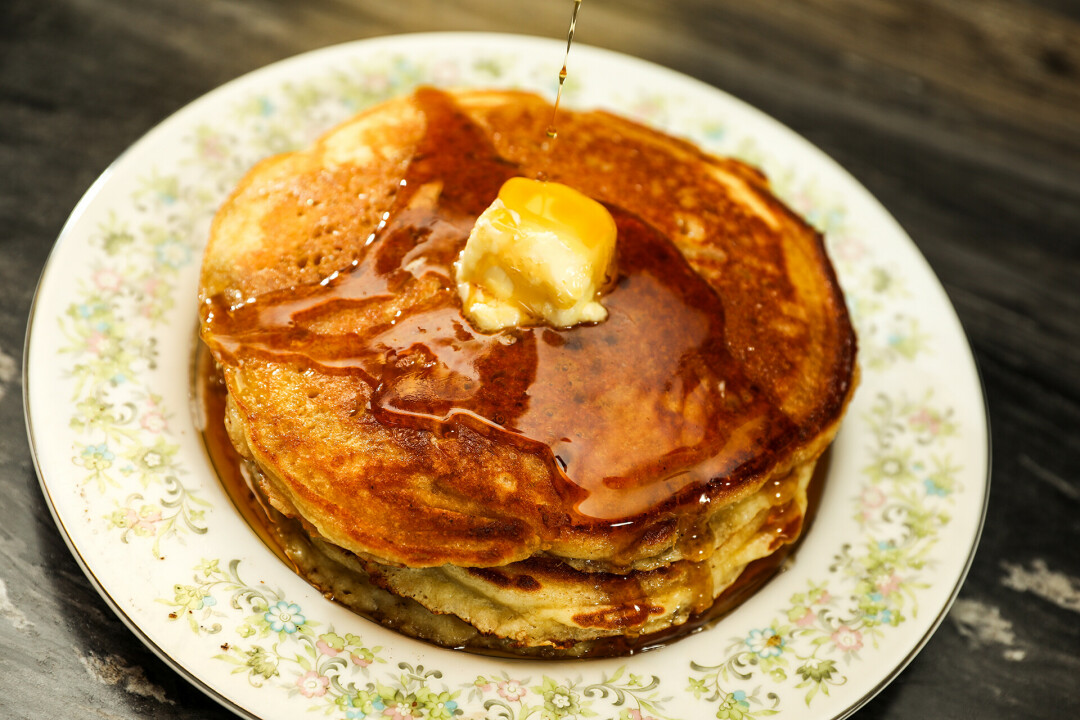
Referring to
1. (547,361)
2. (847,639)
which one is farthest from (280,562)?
(847,639)

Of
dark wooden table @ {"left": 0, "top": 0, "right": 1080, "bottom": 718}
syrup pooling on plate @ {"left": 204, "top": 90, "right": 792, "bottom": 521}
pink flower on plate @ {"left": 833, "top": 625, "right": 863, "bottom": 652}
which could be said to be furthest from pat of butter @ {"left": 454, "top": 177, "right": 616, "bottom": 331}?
dark wooden table @ {"left": 0, "top": 0, "right": 1080, "bottom": 718}

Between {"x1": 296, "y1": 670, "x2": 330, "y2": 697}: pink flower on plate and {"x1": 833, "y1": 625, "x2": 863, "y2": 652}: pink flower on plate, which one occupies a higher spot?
{"x1": 833, "y1": 625, "x2": 863, "y2": 652}: pink flower on plate

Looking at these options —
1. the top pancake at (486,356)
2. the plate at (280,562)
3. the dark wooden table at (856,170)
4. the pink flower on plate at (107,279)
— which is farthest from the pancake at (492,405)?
the dark wooden table at (856,170)

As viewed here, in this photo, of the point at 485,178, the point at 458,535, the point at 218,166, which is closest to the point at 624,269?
the point at 485,178

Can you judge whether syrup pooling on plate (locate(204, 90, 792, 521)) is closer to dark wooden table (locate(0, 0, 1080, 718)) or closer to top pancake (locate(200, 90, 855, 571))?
top pancake (locate(200, 90, 855, 571))

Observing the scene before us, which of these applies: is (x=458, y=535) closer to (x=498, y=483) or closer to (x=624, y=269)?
(x=498, y=483)

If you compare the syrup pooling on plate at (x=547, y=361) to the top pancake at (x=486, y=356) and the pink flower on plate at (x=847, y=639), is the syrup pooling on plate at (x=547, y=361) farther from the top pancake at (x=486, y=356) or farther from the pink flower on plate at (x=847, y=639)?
the pink flower on plate at (x=847, y=639)
